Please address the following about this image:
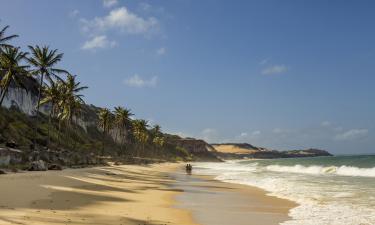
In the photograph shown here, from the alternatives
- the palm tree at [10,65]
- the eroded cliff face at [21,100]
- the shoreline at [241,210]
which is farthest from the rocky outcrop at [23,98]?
the shoreline at [241,210]

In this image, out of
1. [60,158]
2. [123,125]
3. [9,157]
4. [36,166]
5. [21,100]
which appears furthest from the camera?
[123,125]

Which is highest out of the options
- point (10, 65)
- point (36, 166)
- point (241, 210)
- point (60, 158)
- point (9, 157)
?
point (10, 65)

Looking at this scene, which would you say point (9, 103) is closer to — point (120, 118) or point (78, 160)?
point (120, 118)

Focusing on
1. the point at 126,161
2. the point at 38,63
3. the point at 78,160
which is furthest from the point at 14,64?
the point at 126,161

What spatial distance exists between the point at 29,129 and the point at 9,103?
16634 mm

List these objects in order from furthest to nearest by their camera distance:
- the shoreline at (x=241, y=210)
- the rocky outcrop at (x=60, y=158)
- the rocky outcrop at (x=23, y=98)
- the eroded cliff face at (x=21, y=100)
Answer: the rocky outcrop at (x=23, y=98)
the eroded cliff face at (x=21, y=100)
the rocky outcrop at (x=60, y=158)
the shoreline at (x=241, y=210)

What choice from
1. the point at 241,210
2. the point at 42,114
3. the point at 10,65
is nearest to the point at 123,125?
the point at 42,114

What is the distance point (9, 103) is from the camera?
297 feet

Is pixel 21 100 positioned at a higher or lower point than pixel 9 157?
higher

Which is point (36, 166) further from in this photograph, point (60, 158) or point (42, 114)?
point (42, 114)

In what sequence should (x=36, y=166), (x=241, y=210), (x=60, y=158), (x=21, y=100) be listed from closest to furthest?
(x=241, y=210)
(x=36, y=166)
(x=60, y=158)
(x=21, y=100)

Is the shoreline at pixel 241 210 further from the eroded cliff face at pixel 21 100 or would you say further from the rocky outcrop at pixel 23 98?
the eroded cliff face at pixel 21 100

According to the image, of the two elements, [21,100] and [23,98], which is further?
[23,98]

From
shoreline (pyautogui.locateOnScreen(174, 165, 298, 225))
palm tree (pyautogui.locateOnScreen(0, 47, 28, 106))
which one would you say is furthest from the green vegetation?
shoreline (pyautogui.locateOnScreen(174, 165, 298, 225))
